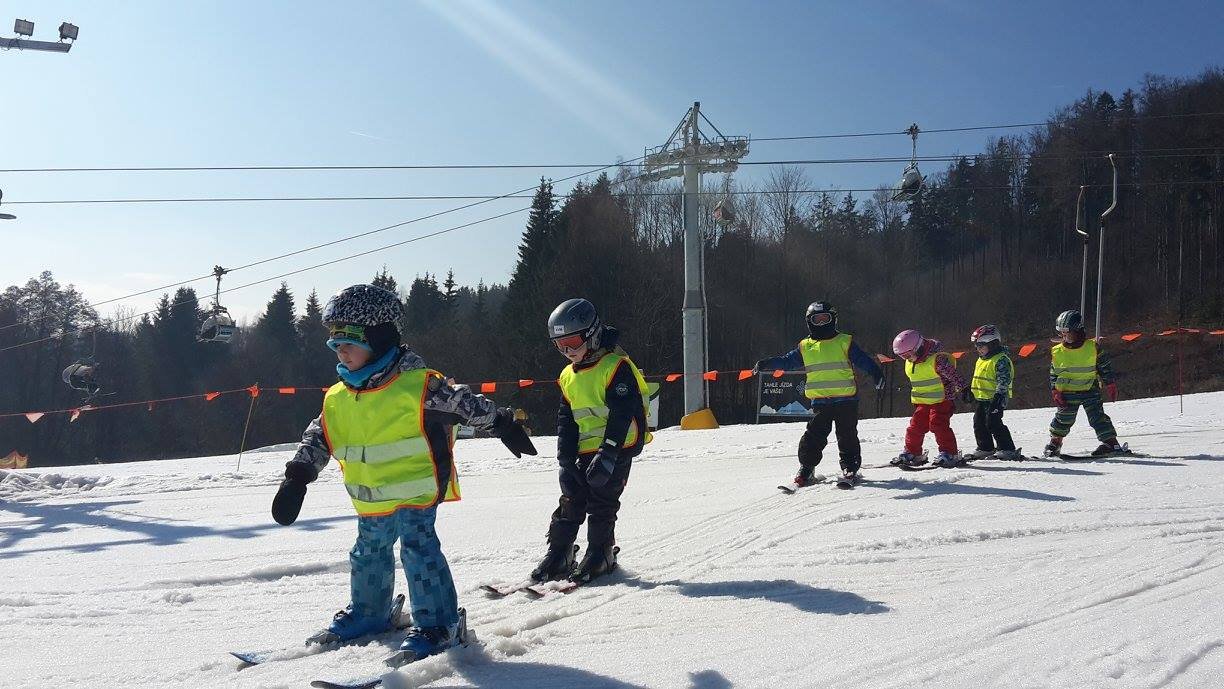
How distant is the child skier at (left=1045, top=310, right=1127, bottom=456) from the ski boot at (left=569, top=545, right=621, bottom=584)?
7212mm

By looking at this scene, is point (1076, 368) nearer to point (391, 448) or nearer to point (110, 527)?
point (391, 448)

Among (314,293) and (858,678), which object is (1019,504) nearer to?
(858,678)

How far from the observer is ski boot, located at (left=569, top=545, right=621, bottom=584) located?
507 centimetres

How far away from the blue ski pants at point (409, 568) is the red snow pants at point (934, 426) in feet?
23.0

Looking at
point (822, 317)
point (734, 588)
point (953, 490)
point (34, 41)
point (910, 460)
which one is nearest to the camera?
point (734, 588)

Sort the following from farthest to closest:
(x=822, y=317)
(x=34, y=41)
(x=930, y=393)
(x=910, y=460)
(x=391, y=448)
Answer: (x=34, y=41) < (x=930, y=393) < (x=910, y=460) < (x=822, y=317) < (x=391, y=448)

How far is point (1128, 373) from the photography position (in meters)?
35.1

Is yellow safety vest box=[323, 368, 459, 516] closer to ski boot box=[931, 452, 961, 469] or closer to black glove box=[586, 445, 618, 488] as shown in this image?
black glove box=[586, 445, 618, 488]

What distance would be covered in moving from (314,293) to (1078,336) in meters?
69.9

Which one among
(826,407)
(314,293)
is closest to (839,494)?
(826,407)

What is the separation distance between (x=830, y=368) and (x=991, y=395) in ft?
9.59

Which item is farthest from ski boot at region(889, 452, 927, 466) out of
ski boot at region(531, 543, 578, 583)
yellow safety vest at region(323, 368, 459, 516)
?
yellow safety vest at region(323, 368, 459, 516)

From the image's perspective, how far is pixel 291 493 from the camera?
3770 millimetres

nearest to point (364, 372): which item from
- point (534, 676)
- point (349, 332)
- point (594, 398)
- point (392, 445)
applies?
point (349, 332)
